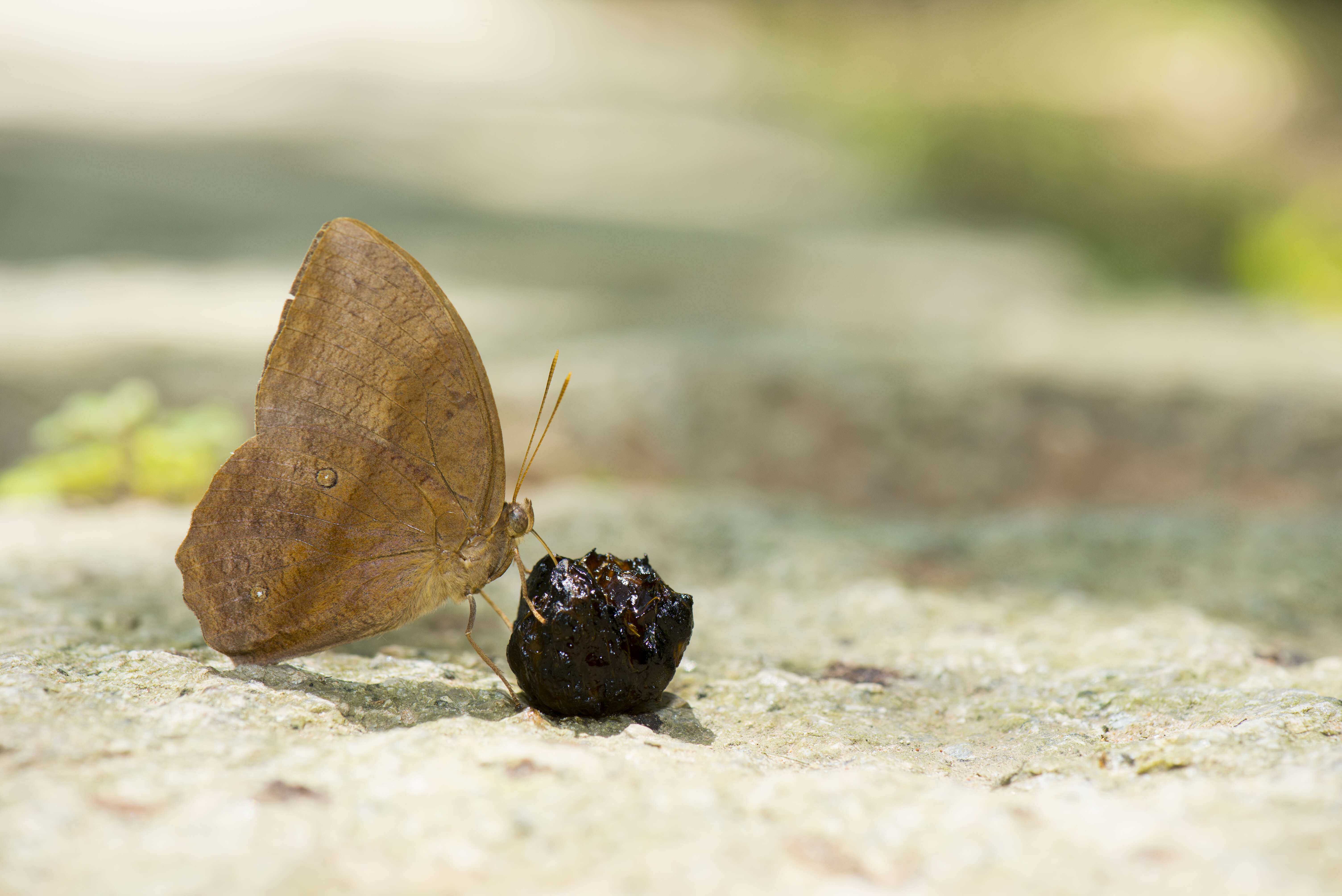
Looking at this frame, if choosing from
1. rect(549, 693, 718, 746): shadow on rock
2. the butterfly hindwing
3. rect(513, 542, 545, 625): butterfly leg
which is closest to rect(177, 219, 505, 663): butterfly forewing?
the butterfly hindwing

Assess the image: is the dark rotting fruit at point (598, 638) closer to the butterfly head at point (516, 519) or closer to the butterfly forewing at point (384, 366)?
the butterfly head at point (516, 519)

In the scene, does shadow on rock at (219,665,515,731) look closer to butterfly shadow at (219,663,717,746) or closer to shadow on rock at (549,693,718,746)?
butterfly shadow at (219,663,717,746)

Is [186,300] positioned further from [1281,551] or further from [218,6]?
[218,6]

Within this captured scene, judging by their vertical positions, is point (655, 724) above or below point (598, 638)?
below

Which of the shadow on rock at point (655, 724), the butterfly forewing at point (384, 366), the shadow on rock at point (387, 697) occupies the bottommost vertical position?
the shadow on rock at point (387, 697)

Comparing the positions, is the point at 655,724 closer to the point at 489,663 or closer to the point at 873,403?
the point at 489,663

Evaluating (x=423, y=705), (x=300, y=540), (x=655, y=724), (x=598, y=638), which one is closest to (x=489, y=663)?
(x=423, y=705)

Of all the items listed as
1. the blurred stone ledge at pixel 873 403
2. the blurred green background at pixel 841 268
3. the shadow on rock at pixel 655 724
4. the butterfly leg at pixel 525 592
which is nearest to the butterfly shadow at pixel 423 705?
the shadow on rock at pixel 655 724
